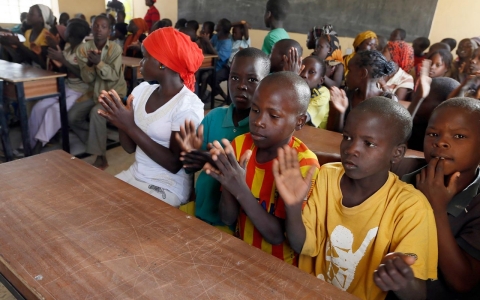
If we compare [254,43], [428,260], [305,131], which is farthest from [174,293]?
[254,43]

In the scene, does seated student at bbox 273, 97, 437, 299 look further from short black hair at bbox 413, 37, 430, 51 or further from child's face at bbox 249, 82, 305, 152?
short black hair at bbox 413, 37, 430, 51

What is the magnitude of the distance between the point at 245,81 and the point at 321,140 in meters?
0.62

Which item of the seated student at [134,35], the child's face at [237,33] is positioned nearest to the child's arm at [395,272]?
the seated student at [134,35]

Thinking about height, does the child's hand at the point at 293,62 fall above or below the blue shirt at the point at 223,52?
above

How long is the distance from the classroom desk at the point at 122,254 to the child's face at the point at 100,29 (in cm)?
259

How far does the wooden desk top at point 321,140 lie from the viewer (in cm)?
180

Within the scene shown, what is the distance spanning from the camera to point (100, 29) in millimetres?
3359

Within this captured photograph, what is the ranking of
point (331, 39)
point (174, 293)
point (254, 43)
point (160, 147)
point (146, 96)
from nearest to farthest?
point (174, 293)
point (160, 147)
point (146, 96)
point (331, 39)
point (254, 43)

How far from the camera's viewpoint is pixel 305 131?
2.09 metres

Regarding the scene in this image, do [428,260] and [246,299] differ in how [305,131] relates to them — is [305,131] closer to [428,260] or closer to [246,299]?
[428,260]

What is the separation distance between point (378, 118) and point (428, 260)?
44 centimetres

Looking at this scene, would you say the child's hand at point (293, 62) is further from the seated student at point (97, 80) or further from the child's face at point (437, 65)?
the child's face at point (437, 65)

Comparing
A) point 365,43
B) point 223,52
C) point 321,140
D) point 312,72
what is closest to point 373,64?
point 312,72

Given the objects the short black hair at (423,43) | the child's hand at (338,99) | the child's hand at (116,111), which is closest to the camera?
the child's hand at (116,111)
